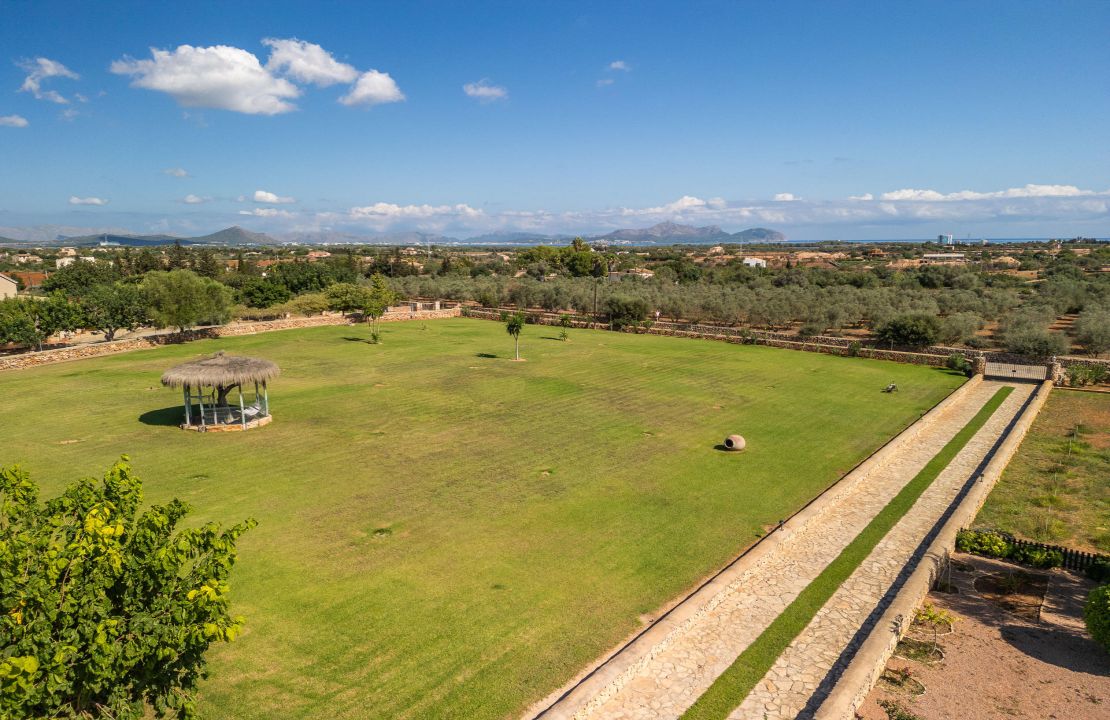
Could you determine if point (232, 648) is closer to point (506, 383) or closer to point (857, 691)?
point (857, 691)

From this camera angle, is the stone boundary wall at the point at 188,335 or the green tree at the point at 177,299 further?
the green tree at the point at 177,299

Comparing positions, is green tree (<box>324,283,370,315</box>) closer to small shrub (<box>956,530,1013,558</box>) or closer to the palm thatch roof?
the palm thatch roof

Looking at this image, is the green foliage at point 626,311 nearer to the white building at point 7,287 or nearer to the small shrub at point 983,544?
the small shrub at point 983,544

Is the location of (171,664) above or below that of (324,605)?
above

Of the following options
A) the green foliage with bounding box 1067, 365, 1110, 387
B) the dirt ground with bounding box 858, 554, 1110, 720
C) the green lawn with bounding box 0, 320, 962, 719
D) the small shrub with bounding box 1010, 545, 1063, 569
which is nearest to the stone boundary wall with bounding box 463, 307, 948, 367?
the green lawn with bounding box 0, 320, 962, 719

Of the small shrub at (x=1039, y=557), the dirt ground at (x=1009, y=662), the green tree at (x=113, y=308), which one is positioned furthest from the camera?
the green tree at (x=113, y=308)

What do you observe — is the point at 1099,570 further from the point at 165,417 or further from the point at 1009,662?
the point at 165,417

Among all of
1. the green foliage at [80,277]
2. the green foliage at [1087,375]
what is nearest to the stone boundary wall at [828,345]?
the green foliage at [1087,375]

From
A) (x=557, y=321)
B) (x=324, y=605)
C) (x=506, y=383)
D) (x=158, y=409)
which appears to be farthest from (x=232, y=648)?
(x=557, y=321)
